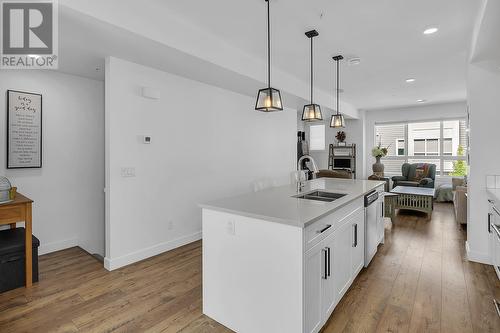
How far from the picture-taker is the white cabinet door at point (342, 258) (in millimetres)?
2174

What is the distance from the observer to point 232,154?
15.5 feet

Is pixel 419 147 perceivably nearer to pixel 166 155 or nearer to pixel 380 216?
pixel 380 216

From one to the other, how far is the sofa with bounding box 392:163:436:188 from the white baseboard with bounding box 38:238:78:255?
7.54 metres

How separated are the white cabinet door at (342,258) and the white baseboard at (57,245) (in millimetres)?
3545

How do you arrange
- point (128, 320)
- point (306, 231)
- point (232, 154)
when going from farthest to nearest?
1. point (232, 154)
2. point (128, 320)
3. point (306, 231)

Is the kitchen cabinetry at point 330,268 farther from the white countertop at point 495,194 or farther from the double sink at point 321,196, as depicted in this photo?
the white countertop at point 495,194

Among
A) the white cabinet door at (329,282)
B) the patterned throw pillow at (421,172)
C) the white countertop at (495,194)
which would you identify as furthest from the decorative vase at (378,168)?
the white cabinet door at (329,282)

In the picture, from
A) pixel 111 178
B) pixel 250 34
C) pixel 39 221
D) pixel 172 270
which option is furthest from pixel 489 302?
pixel 39 221

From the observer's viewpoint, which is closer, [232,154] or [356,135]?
[232,154]

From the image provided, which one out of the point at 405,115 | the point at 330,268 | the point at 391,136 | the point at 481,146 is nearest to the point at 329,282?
the point at 330,268

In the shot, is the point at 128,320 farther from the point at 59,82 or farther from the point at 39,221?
the point at 59,82

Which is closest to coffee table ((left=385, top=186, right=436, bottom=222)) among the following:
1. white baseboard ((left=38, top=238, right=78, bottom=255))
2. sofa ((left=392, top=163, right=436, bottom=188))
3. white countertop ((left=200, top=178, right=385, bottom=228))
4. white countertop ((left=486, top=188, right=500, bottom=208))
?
sofa ((left=392, top=163, right=436, bottom=188))

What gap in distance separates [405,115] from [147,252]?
26.2 ft

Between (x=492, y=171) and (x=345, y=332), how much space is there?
8.81 feet
